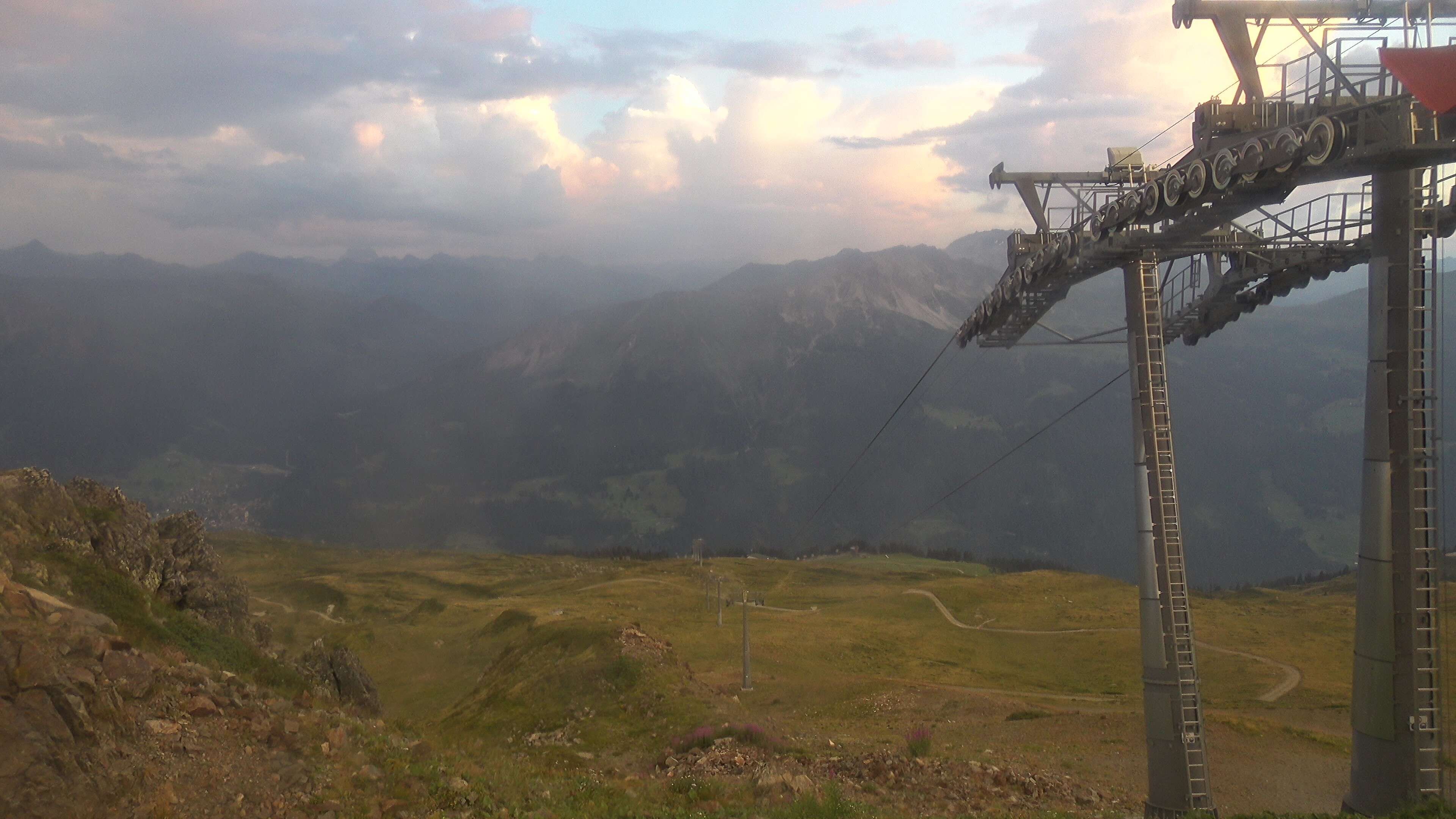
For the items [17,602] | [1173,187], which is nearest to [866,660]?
[1173,187]

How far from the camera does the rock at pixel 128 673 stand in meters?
14.7

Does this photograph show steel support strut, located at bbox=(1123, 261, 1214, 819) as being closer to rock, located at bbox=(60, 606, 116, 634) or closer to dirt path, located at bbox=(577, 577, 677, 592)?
rock, located at bbox=(60, 606, 116, 634)

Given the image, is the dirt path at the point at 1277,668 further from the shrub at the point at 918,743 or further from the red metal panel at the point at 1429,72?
the red metal panel at the point at 1429,72

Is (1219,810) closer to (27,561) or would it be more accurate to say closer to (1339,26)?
(1339,26)

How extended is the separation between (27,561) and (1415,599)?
28206mm

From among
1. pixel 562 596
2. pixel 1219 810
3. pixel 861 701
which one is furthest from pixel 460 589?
pixel 1219 810

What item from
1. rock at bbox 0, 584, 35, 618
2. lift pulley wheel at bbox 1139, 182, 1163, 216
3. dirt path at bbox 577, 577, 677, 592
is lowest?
dirt path at bbox 577, 577, 677, 592

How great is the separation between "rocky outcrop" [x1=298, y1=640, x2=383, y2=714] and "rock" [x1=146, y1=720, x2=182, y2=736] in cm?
1080

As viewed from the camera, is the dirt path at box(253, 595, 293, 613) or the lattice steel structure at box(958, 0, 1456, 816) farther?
the dirt path at box(253, 595, 293, 613)

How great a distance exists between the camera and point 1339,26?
15.3 meters

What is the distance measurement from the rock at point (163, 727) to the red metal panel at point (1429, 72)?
21.6 meters

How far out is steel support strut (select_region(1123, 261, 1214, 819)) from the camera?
17906mm

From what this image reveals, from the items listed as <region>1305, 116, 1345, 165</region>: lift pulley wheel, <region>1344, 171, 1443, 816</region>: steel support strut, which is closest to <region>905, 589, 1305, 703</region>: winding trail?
<region>1344, 171, 1443, 816</region>: steel support strut

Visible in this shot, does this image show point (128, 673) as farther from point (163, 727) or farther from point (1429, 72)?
point (1429, 72)
